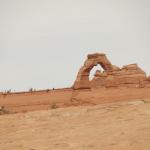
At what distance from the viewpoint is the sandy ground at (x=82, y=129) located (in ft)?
44.8

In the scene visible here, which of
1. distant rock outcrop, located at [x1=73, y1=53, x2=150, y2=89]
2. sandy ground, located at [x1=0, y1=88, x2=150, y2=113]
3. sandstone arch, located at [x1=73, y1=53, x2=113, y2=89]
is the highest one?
sandstone arch, located at [x1=73, y1=53, x2=113, y2=89]

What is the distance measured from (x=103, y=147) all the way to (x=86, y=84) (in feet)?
67.8

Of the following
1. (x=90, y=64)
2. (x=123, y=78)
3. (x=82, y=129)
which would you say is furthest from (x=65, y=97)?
(x=82, y=129)

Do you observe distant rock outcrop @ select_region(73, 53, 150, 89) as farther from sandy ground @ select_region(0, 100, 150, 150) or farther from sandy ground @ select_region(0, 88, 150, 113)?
sandy ground @ select_region(0, 100, 150, 150)

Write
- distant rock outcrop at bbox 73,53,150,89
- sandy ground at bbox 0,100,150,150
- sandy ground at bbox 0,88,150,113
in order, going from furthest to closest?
1. distant rock outcrop at bbox 73,53,150,89
2. sandy ground at bbox 0,88,150,113
3. sandy ground at bbox 0,100,150,150

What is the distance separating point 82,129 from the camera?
54.1ft

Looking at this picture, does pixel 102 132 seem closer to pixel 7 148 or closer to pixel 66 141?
pixel 66 141

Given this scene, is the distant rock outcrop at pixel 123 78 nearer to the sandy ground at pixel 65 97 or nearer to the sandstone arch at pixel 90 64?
the sandy ground at pixel 65 97

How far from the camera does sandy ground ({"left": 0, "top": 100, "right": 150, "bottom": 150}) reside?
44.8ft

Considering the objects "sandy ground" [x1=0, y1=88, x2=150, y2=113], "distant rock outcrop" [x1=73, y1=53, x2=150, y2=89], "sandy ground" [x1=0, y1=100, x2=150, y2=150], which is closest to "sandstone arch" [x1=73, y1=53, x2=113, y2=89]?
"distant rock outcrop" [x1=73, y1=53, x2=150, y2=89]

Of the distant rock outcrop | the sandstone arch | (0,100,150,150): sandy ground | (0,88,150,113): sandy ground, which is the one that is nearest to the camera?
(0,100,150,150): sandy ground

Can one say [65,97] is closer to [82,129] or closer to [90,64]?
[90,64]

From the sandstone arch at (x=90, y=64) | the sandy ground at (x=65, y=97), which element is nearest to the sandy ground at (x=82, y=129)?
the sandy ground at (x=65, y=97)

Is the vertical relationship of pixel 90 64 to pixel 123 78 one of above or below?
above
